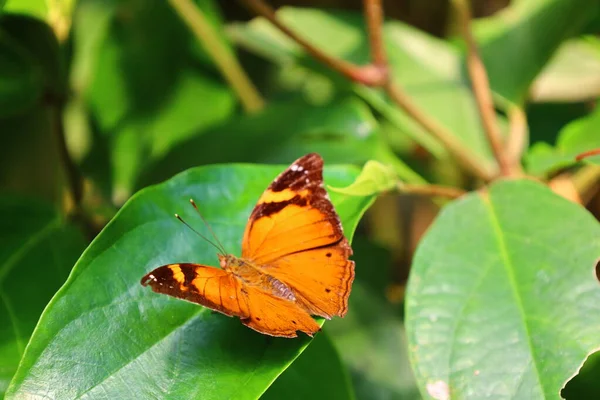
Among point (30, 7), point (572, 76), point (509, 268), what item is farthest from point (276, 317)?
point (572, 76)

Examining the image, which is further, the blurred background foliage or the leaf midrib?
the blurred background foliage

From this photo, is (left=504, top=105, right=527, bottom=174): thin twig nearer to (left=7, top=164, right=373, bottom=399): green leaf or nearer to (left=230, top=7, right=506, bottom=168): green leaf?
(left=230, top=7, right=506, bottom=168): green leaf

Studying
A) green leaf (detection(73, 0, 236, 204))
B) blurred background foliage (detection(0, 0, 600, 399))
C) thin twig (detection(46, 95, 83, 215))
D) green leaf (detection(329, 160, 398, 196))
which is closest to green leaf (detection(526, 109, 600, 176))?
Answer: blurred background foliage (detection(0, 0, 600, 399))

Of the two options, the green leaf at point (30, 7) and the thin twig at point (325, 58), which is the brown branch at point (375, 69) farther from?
the green leaf at point (30, 7)

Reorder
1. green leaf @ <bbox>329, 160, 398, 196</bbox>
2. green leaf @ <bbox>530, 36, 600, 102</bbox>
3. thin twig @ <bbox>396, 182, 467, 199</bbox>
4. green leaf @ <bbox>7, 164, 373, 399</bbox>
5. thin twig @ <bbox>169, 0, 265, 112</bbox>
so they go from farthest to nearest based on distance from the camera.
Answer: green leaf @ <bbox>530, 36, 600, 102</bbox>, thin twig @ <bbox>169, 0, 265, 112</bbox>, thin twig @ <bbox>396, 182, 467, 199</bbox>, green leaf @ <bbox>329, 160, 398, 196</bbox>, green leaf @ <bbox>7, 164, 373, 399</bbox>

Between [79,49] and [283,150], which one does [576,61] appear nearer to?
[283,150]

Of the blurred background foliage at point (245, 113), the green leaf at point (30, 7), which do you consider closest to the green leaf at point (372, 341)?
the blurred background foliage at point (245, 113)

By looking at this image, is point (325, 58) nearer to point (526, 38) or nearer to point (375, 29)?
point (375, 29)
